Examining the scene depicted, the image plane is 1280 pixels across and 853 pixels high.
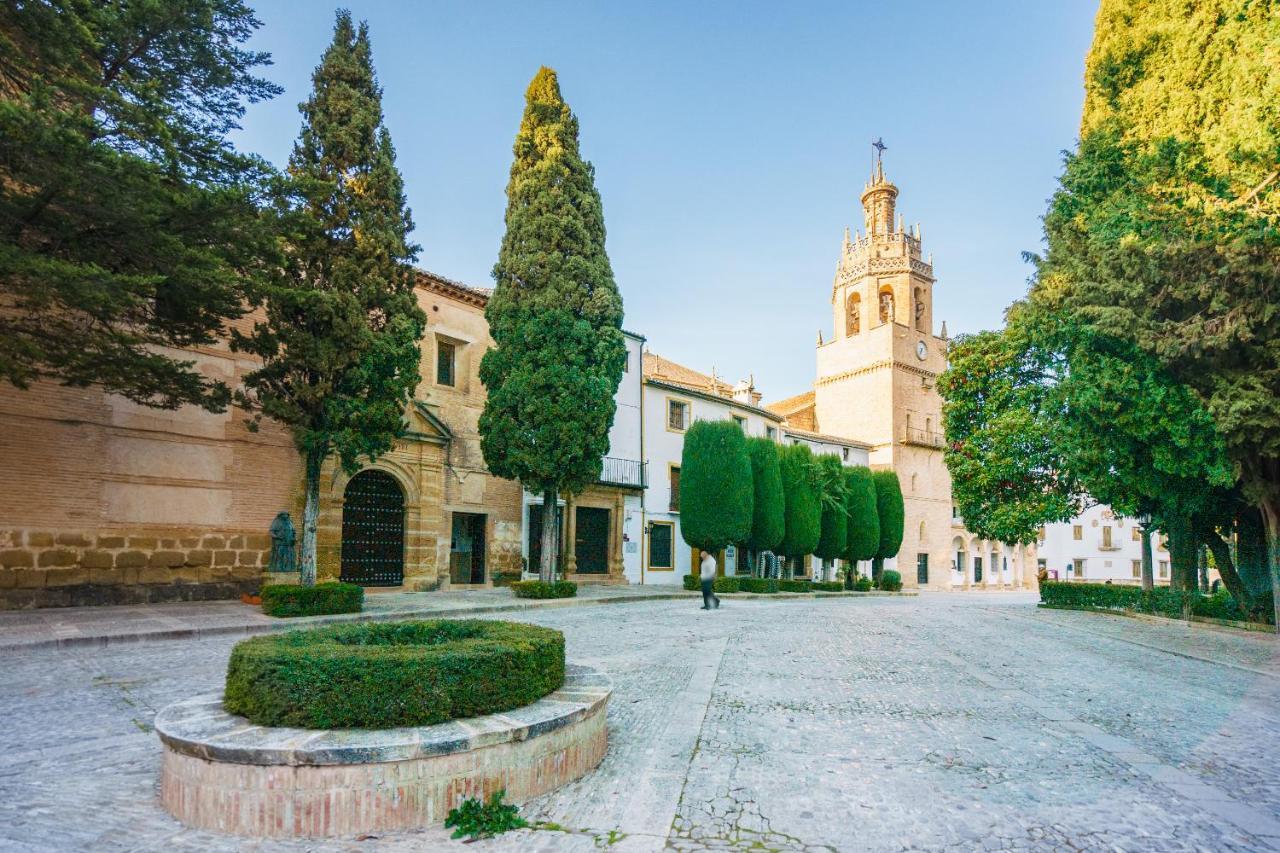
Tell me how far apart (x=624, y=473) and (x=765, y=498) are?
5.58m

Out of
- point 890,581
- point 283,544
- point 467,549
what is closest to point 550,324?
point 467,549

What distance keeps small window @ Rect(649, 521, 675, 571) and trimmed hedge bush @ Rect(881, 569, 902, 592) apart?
616 inches

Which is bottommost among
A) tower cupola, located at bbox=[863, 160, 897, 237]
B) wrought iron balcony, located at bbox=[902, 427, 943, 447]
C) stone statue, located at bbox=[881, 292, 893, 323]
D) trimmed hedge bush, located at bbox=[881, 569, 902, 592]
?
trimmed hedge bush, located at bbox=[881, 569, 902, 592]

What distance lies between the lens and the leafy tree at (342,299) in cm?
1386

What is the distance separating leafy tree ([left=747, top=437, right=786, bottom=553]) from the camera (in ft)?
95.4

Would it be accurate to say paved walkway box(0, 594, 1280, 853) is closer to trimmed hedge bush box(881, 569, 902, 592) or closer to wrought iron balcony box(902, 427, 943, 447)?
trimmed hedge bush box(881, 569, 902, 592)

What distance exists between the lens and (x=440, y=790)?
3824 millimetres

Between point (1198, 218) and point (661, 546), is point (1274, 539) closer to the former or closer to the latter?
point (1198, 218)

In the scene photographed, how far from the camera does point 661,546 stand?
29625 mm

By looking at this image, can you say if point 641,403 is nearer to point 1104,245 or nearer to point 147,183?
point 1104,245

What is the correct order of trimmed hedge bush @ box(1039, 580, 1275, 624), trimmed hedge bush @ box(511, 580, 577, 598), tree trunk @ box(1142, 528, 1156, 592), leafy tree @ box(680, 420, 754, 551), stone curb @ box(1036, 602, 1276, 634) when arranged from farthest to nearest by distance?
leafy tree @ box(680, 420, 754, 551) < tree trunk @ box(1142, 528, 1156, 592) < trimmed hedge bush @ box(511, 580, 577, 598) < trimmed hedge bush @ box(1039, 580, 1275, 624) < stone curb @ box(1036, 602, 1276, 634)

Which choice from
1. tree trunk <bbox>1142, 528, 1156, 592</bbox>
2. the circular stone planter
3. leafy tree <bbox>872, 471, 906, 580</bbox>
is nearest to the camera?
the circular stone planter

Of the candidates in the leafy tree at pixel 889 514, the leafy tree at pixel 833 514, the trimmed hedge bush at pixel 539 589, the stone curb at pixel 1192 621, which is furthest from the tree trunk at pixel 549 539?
the leafy tree at pixel 889 514

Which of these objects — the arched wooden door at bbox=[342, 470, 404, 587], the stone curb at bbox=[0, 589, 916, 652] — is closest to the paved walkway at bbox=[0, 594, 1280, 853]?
the stone curb at bbox=[0, 589, 916, 652]
